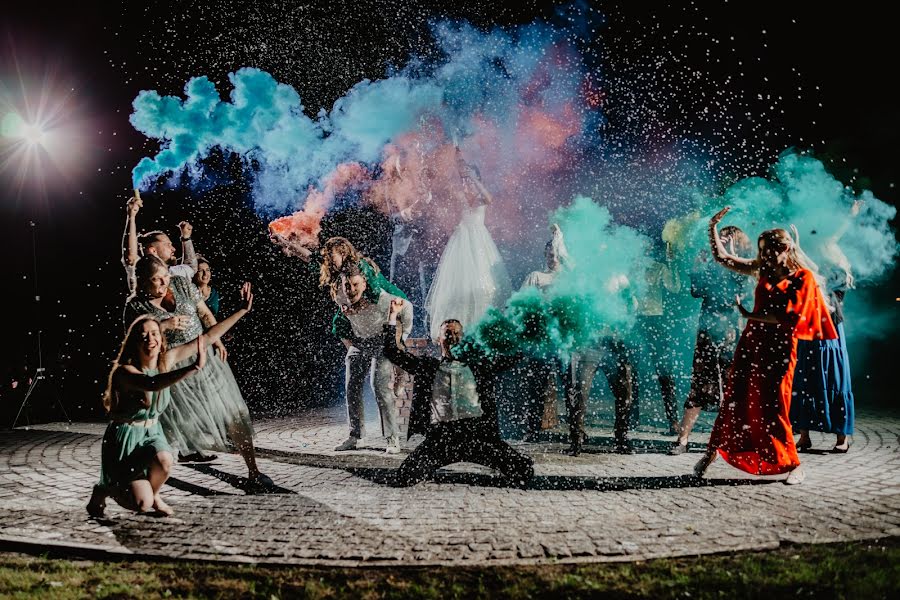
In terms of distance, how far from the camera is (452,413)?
17.2ft

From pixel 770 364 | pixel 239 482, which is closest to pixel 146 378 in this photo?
pixel 239 482

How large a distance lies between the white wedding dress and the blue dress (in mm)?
4191

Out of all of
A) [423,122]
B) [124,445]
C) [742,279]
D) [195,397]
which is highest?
[423,122]

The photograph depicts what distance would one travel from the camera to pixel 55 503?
4.53 metres

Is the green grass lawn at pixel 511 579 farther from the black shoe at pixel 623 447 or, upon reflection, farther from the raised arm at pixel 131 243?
the black shoe at pixel 623 447

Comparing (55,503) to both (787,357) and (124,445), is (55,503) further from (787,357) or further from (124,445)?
(787,357)

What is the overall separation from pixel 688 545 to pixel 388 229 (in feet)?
31.6

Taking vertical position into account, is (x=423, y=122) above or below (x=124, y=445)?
above

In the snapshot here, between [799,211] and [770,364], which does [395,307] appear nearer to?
[770,364]

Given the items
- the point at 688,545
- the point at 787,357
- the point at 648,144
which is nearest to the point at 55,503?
the point at 688,545

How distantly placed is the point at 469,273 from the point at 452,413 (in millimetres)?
3618

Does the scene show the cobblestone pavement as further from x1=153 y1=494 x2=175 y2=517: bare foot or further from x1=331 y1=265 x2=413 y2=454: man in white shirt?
x1=331 y1=265 x2=413 y2=454: man in white shirt

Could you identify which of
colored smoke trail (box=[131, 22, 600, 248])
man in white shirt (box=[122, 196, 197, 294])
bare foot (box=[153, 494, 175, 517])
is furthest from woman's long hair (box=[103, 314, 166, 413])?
colored smoke trail (box=[131, 22, 600, 248])

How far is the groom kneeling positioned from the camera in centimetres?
500
